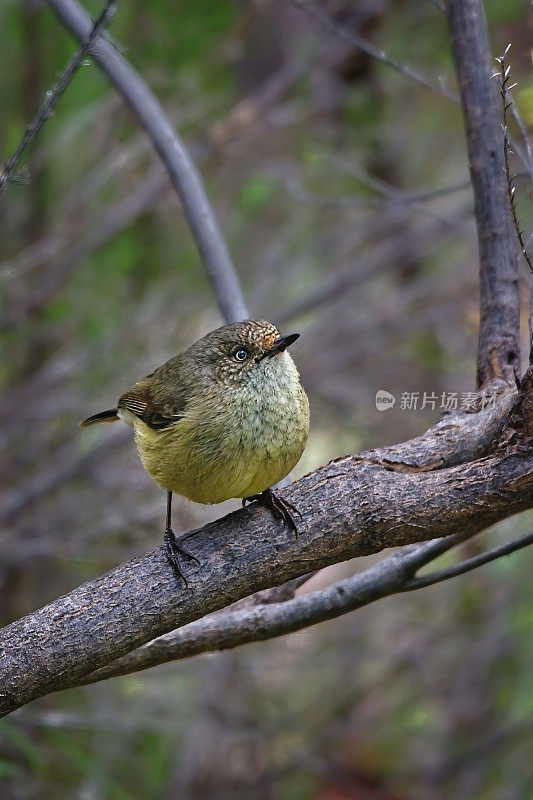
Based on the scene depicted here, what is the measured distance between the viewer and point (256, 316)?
641 cm

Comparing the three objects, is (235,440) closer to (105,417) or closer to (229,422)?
(229,422)

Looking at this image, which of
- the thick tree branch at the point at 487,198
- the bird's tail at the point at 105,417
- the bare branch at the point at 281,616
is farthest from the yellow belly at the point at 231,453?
the bird's tail at the point at 105,417

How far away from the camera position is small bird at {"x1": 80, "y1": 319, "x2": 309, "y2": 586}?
3066mm

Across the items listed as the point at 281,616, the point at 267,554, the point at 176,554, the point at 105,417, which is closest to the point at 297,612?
the point at 281,616

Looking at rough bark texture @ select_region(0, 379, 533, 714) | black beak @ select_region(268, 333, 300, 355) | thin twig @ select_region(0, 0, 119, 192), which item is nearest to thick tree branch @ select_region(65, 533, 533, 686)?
rough bark texture @ select_region(0, 379, 533, 714)

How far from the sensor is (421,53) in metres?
7.14

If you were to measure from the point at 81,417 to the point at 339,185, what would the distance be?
2.71 metres

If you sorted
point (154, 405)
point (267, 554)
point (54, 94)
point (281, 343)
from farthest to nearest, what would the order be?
point (154, 405) < point (281, 343) < point (267, 554) < point (54, 94)

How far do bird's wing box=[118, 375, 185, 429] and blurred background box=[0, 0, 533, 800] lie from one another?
1802 mm

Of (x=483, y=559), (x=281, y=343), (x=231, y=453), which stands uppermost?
(x=281, y=343)

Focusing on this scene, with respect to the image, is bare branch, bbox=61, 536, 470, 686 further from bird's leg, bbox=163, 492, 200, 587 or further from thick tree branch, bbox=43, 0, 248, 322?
thick tree branch, bbox=43, 0, 248, 322

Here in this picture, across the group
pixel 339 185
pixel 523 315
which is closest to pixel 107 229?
pixel 339 185

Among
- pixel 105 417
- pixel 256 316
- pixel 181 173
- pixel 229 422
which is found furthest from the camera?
pixel 256 316

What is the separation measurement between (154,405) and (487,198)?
148cm
